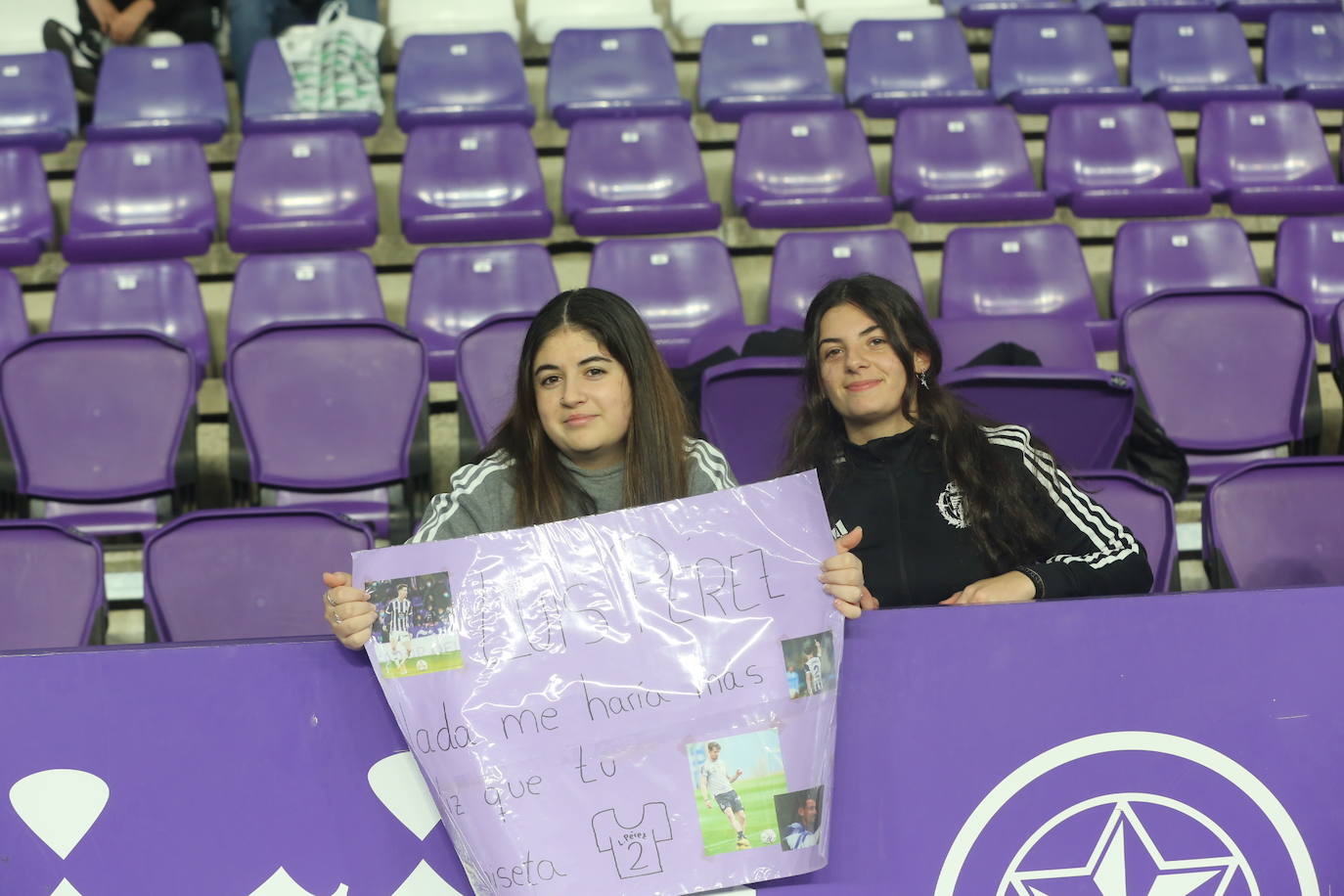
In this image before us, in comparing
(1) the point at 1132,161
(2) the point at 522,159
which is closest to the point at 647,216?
(2) the point at 522,159

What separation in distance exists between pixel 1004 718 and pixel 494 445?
855 mm

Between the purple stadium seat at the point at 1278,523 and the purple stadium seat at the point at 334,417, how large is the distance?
1971mm

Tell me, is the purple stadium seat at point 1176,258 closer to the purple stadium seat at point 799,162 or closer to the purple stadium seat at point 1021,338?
the purple stadium seat at point 799,162

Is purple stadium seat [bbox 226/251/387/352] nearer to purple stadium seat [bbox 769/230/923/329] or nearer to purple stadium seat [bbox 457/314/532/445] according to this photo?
purple stadium seat [bbox 457/314/532/445]

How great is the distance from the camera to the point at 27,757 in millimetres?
1686

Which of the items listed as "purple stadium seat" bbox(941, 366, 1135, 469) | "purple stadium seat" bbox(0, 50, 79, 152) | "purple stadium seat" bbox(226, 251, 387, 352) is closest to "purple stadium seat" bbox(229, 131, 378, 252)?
"purple stadium seat" bbox(226, 251, 387, 352)

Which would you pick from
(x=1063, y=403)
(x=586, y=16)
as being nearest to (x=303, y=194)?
(x=586, y=16)

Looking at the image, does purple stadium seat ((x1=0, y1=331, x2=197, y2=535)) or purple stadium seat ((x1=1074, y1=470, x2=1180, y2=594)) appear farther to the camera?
purple stadium seat ((x1=0, y1=331, x2=197, y2=535))

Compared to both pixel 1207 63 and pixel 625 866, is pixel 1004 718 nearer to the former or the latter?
pixel 625 866

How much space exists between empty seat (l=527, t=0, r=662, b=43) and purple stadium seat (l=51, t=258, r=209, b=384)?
2342 mm

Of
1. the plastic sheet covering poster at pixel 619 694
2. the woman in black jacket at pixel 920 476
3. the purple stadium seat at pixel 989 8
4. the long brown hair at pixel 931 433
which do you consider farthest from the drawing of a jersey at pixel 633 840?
the purple stadium seat at pixel 989 8

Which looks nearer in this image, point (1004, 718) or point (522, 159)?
point (1004, 718)

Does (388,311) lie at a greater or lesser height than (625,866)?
greater

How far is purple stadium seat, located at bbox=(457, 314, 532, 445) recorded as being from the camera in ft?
11.7
